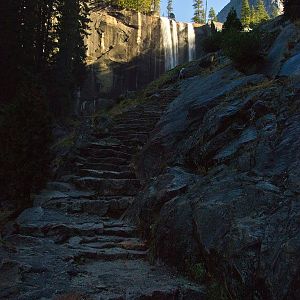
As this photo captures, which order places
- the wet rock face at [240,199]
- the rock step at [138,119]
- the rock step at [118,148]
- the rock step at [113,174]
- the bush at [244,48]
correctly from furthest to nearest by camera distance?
the rock step at [138,119]
the rock step at [118,148]
the bush at [244,48]
the rock step at [113,174]
the wet rock face at [240,199]

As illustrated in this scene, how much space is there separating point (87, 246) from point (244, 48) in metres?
9.84

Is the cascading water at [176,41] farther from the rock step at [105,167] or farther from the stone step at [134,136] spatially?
the rock step at [105,167]

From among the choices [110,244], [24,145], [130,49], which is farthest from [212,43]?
[110,244]

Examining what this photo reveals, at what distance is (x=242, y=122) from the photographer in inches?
352

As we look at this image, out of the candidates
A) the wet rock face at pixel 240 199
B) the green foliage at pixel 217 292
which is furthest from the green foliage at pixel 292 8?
the green foliage at pixel 217 292

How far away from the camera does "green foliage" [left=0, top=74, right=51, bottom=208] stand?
965cm

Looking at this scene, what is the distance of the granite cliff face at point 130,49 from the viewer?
48.6 metres

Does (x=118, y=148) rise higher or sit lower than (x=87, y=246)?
higher

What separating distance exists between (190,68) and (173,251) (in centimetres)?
2558

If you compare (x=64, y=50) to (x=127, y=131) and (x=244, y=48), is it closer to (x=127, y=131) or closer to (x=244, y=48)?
(x=127, y=131)

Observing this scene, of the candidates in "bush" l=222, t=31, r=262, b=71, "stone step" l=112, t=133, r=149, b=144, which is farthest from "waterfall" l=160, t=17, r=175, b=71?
"bush" l=222, t=31, r=262, b=71

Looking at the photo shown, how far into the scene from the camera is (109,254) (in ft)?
23.5

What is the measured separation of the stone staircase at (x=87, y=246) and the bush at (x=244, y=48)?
17.6ft

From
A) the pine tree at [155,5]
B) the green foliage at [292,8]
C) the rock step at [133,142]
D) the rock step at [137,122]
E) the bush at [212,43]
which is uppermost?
the pine tree at [155,5]
